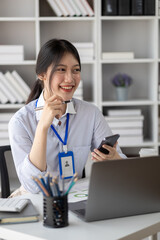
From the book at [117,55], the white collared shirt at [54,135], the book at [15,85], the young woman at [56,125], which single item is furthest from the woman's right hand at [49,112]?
the book at [117,55]

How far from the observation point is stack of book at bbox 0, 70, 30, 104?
3475 millimetres

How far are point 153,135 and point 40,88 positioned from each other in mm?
1729

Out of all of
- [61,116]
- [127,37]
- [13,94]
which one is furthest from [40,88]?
[127,37]

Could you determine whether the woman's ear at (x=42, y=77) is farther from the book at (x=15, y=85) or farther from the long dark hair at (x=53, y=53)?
the book at (x=15, y=85)

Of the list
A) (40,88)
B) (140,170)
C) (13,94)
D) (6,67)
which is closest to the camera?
(140,170)

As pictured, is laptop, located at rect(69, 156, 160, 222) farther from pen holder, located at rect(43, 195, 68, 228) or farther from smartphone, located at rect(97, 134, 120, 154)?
smartphone, located at rect(97, 134, 120, 154)

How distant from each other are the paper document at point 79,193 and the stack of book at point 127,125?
1.74 meters

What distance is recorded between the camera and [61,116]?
6.94ft

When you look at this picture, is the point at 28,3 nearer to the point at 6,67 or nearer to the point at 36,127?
the point at 6,67

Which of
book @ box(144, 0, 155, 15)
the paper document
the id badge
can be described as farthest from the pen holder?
book @ box(144, 0, 155, 15)

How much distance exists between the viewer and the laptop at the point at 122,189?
1.29 m

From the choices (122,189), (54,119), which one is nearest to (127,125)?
(54,119)

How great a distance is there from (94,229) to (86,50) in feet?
8.05

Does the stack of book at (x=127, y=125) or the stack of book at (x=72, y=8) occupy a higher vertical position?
the stack of book at (x=72, y=8)
